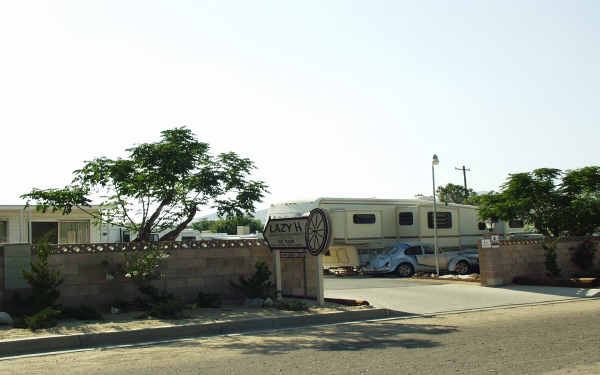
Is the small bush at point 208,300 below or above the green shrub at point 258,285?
below

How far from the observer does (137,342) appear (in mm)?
9445

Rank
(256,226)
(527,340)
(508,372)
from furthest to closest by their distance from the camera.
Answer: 1. (256,226)
2. (527,340)
3. (508,372)

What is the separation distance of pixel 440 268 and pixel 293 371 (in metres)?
17.3

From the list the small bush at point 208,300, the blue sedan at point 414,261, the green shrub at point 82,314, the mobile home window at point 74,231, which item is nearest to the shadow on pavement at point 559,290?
the blue sedan at point 414,261

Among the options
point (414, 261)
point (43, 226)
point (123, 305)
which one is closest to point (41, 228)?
point (43, 226)

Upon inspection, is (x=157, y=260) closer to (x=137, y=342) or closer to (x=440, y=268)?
(x=137, y=342)

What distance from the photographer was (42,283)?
1109 centimetres

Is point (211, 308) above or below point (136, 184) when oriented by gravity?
below

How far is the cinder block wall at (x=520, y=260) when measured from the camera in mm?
17578

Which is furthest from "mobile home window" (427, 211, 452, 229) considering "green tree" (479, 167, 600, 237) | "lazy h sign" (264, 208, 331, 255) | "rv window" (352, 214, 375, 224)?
"lazy h sign" (264, 208, 331, 255)

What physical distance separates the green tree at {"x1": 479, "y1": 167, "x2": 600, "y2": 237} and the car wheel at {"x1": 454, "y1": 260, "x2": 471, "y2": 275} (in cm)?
345

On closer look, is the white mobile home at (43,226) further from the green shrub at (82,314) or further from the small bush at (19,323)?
the small bush at (19,323)

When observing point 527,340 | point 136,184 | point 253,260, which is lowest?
point 527,340

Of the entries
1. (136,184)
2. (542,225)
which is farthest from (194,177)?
(542,225)
